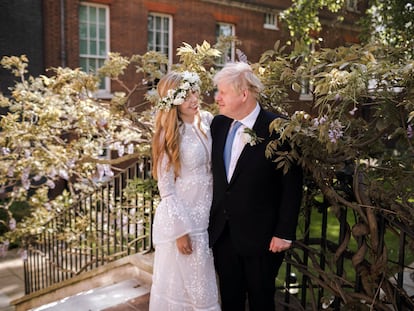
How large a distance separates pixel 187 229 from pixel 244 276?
0.48m

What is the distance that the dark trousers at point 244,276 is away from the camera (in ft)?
8.74

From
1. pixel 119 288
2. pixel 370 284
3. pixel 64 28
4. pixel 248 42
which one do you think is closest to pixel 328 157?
pixel 370 284

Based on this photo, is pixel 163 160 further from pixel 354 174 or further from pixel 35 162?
pixel 35 162

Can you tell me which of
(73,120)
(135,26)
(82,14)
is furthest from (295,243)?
(135,26)

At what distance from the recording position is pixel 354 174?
8.60 ft

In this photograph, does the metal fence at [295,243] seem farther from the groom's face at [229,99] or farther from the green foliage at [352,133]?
the groom's face at [229,99]

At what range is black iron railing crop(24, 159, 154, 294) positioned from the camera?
448cm

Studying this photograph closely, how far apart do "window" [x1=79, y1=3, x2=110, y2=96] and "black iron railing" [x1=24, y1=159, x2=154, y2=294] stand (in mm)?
6040

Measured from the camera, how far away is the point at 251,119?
2648 mm

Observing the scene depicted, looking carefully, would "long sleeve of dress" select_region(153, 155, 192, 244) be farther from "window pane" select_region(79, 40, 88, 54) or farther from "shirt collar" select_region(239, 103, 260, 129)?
"window pane" select_region(79, 40, 88, 54)

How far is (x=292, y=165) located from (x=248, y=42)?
14.1 metres

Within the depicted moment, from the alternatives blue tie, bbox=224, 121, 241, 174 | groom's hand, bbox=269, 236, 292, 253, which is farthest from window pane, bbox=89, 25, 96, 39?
groom's hand, bbox=269, 236, 292, 253

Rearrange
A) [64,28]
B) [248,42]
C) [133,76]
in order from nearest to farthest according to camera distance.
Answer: [64,28]
[133,76]
[248,42]

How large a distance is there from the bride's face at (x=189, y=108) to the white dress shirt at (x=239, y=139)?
36 centimetres
